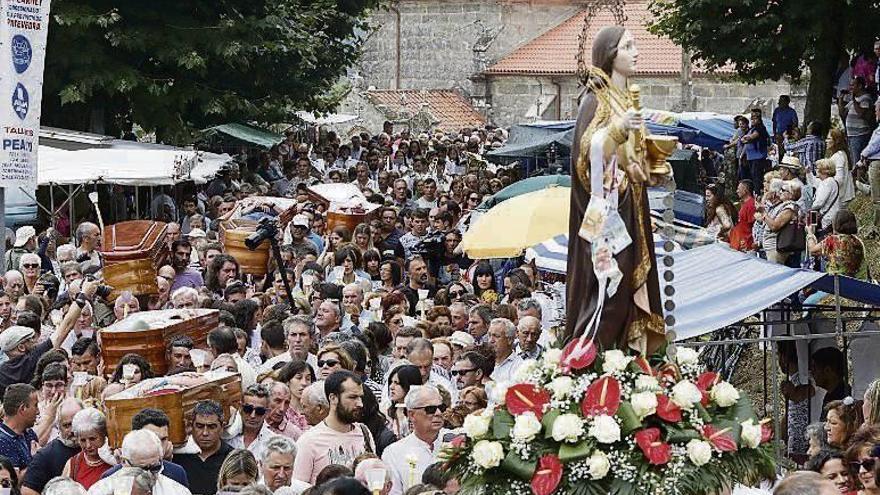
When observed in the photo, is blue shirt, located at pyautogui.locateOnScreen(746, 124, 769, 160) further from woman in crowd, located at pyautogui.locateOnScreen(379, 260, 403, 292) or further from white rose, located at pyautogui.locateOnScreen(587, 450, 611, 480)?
white rose, located at pyautogui.locateOnScreen(587, 450, 611, 480)

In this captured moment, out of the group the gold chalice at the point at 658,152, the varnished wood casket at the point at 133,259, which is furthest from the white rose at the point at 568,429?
the varnished wood casket at the point at 133,259

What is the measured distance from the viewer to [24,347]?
1716 centimetres

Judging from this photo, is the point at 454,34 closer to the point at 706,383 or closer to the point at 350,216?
the point at 350,216

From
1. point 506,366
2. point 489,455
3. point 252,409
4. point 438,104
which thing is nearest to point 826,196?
point 506,366

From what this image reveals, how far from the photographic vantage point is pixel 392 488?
12523 millimetres

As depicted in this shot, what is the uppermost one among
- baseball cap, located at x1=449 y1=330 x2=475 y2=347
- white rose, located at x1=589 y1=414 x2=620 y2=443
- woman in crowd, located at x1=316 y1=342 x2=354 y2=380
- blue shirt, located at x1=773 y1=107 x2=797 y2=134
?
blue shirt, located at x1=773 y1=107 x2=797 y2=134

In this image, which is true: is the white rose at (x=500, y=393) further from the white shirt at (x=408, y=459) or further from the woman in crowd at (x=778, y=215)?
the woman in crowd at (x=778, y=215)

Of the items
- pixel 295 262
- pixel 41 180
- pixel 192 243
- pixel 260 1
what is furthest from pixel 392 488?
pixel 260 1

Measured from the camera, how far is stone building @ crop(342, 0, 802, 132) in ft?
184

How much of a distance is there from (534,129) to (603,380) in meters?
29.8

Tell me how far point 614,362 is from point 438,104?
46915 millimetres

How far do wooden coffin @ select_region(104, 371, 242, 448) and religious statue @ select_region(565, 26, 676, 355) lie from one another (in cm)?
371

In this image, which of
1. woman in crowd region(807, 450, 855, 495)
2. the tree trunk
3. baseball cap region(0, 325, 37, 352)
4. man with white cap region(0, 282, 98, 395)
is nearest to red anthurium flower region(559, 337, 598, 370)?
woman in crowd region(807, 450, 855, 495)

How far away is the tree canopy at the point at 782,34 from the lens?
1186 inches
